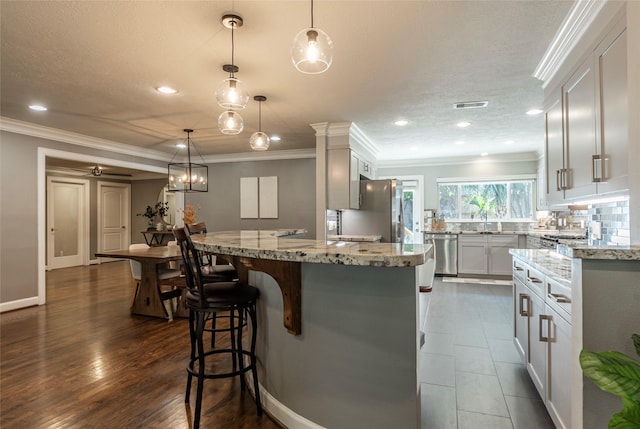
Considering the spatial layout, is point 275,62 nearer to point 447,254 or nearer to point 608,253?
point 608,253

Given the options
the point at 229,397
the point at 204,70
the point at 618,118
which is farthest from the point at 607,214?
the point at 204,70

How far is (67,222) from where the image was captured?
8.27m

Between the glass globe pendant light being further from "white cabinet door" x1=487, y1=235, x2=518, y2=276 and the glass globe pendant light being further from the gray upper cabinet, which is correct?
"white cabinet door" x1=487, y1=235, x2=518, y2=276

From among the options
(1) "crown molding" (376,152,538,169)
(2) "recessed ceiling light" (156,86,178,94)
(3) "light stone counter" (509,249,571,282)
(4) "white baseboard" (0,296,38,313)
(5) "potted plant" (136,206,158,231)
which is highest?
(2) "recessed ceiling light" (156,86,178,94)

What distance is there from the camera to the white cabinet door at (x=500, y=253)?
616cm

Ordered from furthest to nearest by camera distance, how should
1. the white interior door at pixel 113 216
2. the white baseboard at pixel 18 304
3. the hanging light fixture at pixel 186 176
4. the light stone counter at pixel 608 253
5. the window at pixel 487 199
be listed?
the white interior door at pixel 113 216 → the window at pixel 487 199 → the hanging light fixture at pixel 186 176 → the white baseboard at pixel 18 304 → the light stone counter at pixel 608 253

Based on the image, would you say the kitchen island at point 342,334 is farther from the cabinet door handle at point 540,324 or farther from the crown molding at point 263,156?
the crown molding at point 263,156

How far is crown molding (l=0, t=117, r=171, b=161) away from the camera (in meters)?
4.37

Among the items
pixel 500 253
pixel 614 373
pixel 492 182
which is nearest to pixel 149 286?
pixel 614 373

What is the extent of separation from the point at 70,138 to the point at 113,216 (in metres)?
4.83

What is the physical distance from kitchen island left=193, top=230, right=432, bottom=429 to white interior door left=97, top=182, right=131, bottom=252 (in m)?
8.79

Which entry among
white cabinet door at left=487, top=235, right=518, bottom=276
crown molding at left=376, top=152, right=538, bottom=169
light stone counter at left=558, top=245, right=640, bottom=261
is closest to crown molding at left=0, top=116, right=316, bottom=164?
crown molding at left=376, top=152, right=538, bottom=169

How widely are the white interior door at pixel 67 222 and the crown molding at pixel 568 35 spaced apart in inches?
377

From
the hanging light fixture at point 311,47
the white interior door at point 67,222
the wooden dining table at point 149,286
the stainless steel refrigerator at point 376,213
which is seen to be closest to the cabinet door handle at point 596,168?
the hanging light fixture at point 311,47
